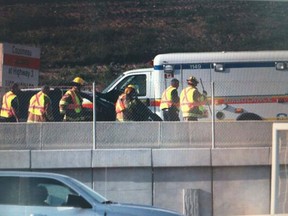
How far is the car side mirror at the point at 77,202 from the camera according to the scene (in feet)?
41.7

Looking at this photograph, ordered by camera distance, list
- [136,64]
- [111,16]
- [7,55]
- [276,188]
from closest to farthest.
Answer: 1. [276,188]
2. [7,55]
3. [136,64]
4. [111,16]

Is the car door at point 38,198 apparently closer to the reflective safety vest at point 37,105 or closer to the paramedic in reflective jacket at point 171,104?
the reflective safety vest at point 37,105

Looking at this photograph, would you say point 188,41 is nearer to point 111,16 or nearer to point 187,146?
point 111,16

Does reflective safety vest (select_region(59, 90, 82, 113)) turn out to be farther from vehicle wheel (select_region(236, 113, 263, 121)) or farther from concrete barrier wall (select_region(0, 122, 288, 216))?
vehicle wheel (select_region(236, 113, 263, 121))

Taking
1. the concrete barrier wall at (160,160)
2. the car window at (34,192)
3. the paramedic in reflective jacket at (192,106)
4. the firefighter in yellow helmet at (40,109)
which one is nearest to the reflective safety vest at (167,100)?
the paramedic in reflective jacket at (192,106)

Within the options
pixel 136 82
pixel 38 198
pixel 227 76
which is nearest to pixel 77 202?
pixel 38 198

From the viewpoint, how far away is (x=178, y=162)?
18.4m

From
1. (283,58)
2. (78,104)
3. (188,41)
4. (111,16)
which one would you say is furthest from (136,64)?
(78,104)

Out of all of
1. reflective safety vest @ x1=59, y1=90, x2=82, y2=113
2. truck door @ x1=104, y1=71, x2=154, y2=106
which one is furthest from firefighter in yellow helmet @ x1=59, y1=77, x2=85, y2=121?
truck door @ x1=104, y1=71, x2=154, y2=106

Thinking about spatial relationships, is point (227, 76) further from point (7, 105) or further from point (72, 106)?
point (7, 105)

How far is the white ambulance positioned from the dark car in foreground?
10968 millimetres

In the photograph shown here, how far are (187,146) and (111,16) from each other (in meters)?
55.6

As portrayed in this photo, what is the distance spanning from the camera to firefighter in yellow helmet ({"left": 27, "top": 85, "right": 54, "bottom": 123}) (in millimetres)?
19719

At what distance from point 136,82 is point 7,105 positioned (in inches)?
256
